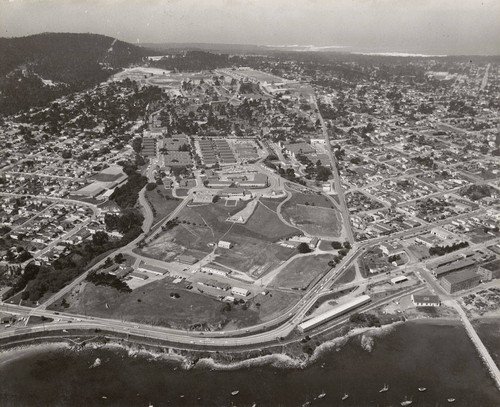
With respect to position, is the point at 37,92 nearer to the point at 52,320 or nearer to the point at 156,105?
the point at 156,105

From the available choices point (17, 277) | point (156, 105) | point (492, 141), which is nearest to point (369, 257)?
point (17, 277)

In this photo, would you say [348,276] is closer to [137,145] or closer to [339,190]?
[339,190]

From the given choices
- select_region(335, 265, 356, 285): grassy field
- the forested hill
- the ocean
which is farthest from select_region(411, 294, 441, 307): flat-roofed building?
the forested hill

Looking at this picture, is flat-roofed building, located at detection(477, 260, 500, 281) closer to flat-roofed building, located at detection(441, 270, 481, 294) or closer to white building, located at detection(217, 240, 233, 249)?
flat-roofed building, located at detection(441, 270, 481, 294)

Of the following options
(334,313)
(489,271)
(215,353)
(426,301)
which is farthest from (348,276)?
(215,353)

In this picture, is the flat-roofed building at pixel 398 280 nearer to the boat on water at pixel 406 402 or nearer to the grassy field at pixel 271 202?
the boat on water at pixel 406 402

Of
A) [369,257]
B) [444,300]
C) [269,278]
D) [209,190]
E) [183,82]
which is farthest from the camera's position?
[183,82]

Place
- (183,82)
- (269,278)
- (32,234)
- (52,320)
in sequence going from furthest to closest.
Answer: (183,82) → (32,234) → (269,278) → (52,320)
